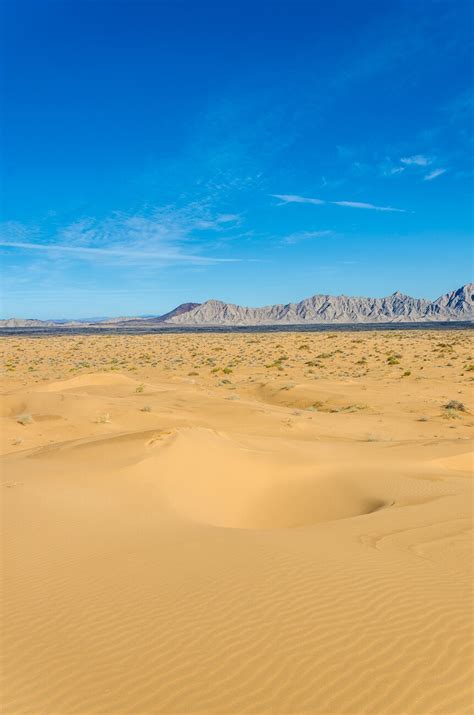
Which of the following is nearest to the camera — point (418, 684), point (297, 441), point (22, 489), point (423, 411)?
point (418, 684)

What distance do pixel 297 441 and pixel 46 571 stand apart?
8.87 meters

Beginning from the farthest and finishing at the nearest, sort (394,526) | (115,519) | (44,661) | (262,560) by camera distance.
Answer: (115,519)
(394,526)
(262,560)
(44,661)

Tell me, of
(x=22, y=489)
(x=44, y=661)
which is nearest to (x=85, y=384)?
(x=22, y=489)

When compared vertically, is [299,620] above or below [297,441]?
above

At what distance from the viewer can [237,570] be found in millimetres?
4941

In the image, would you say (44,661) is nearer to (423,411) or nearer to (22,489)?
(22,489)

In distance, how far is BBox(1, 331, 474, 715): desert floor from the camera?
3229mm

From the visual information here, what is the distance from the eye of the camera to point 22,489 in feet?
28.6

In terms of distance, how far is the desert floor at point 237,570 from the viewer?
3.23 m

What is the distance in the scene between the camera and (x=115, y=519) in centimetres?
721

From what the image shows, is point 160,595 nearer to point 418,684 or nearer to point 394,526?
point 418,684

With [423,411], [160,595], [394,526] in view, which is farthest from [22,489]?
[423,411]

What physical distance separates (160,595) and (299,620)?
1.38 meters

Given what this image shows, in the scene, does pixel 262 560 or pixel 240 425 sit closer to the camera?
pixel 262 560
